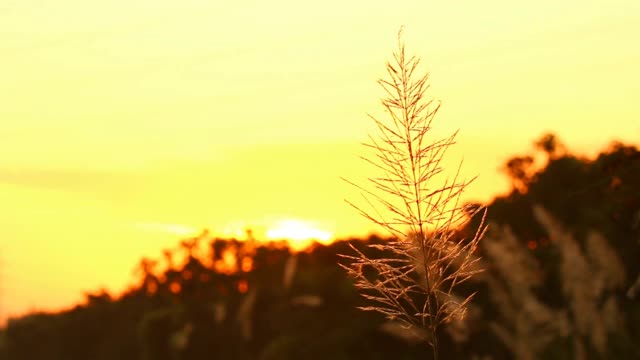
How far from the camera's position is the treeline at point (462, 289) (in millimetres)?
16219

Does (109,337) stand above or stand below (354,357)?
above

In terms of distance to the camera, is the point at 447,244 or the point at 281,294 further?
the point at 281,294

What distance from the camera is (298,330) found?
34.2 m

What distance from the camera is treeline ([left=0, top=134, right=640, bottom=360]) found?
1622cm

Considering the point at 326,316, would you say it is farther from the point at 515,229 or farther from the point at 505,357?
the point at 505,357

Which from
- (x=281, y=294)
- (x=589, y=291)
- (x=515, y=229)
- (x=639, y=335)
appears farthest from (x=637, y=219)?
(x=281, y=294)

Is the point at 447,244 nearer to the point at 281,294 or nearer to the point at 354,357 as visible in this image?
the point at 354,357

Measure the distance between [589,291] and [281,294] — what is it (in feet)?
73.7

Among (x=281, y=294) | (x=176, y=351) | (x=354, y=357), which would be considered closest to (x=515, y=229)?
(x=354, y=357)

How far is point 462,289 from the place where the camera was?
1168 inches

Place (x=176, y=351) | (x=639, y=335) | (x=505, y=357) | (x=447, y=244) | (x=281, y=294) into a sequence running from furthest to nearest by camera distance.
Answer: (x=176, y=351), (x=281, y=294), (x=505, y=357), (x=639, y=335), (x=447, y=244)

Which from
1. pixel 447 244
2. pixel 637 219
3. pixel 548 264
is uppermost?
pixel 548 264

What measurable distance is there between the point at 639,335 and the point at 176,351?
74.8 feet

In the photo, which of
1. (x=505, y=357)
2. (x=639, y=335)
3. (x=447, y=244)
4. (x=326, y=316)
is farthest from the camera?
(x=326, y=316)
